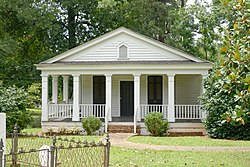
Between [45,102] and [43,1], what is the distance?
38.0 ft

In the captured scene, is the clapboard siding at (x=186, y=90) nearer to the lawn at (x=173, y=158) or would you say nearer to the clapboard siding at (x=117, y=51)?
the clapboard siding at (x=117, y=51)

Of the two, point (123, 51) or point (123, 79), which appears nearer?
point (123, 51)

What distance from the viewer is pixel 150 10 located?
35281 mm

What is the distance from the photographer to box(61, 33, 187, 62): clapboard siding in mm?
21516

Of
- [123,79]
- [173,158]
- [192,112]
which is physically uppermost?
[123,79]

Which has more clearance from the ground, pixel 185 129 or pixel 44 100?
pixel 44 100

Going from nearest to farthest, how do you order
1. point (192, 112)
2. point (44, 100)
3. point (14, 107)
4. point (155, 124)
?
point (14, 107) → point (155, 124) → point (44, 100) → point (192, 112)

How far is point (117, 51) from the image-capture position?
21625mm

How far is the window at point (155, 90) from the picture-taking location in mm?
23297

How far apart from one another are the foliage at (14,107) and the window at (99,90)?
611cm

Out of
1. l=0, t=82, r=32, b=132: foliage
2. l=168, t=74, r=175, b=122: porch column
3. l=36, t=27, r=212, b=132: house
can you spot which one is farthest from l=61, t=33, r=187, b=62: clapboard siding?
l=0, t=82, r=32, b=132: foliage

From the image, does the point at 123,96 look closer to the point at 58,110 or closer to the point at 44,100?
the point at 58,110

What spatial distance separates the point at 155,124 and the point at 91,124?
10.7 feet

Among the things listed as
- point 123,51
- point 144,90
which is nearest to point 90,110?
point 144,90
